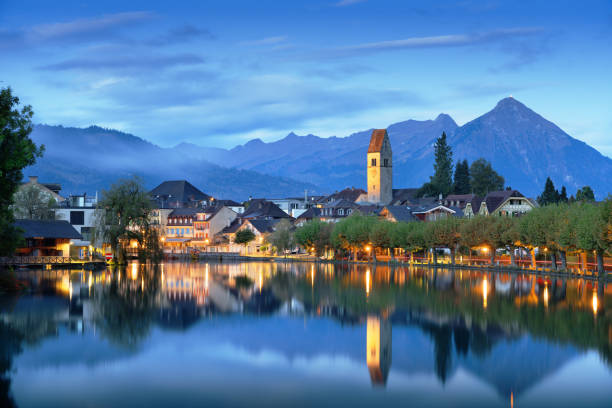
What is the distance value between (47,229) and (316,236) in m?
46.6

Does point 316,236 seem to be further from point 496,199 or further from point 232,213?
point 232,213

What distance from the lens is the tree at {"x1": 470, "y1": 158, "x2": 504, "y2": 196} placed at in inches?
7052

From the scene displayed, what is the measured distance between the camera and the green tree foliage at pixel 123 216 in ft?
314

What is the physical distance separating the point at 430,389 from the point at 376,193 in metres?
164

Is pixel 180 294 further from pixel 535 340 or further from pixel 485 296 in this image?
pixel 535 340

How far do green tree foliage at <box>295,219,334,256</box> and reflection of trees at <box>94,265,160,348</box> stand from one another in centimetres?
5753

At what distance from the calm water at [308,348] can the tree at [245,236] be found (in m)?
90.6

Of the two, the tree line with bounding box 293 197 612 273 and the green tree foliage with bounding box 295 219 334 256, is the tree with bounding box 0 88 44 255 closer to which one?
the tree line with bounding box 293 197 612 273

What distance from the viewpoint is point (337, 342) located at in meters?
35.9

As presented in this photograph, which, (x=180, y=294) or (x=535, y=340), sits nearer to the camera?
(x=535, y=340)

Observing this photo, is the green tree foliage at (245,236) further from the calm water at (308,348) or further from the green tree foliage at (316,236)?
the calm water at (308,348)

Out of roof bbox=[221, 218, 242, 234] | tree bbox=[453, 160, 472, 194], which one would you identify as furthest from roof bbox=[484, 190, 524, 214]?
roof bbox=[221, 218, 242, 234]

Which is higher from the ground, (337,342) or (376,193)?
(376,193)

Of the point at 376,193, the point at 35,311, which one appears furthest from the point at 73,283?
the point at 376,193
